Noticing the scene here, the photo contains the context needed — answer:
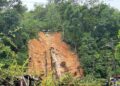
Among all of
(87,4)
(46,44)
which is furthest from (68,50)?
(87,4)

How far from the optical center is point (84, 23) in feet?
109

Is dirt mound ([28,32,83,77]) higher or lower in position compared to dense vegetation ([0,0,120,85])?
lower

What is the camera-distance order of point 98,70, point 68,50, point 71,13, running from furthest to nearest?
point 68,50 → point 71,13 → point 98,70

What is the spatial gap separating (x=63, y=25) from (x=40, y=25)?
4.12 m

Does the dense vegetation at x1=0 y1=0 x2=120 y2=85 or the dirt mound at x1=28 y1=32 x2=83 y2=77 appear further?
the dirt mound at x1=28 y1=32 x2=83 y2=77

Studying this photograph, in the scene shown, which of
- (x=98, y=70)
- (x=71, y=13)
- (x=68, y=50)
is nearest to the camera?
(x=98, y=70)

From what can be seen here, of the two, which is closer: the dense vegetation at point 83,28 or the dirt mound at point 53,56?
the dense vegetation at point 83,28

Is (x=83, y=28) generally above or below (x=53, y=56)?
above

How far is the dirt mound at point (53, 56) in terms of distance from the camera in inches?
1233

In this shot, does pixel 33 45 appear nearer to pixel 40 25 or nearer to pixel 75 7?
pixel 40 25

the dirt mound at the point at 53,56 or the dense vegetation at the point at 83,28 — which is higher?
the dense vegetation at the point at 83,28

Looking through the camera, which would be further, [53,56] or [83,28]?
[83,28]

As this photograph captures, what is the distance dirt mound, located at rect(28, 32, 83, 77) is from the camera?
31328mm

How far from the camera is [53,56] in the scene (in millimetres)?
32812
